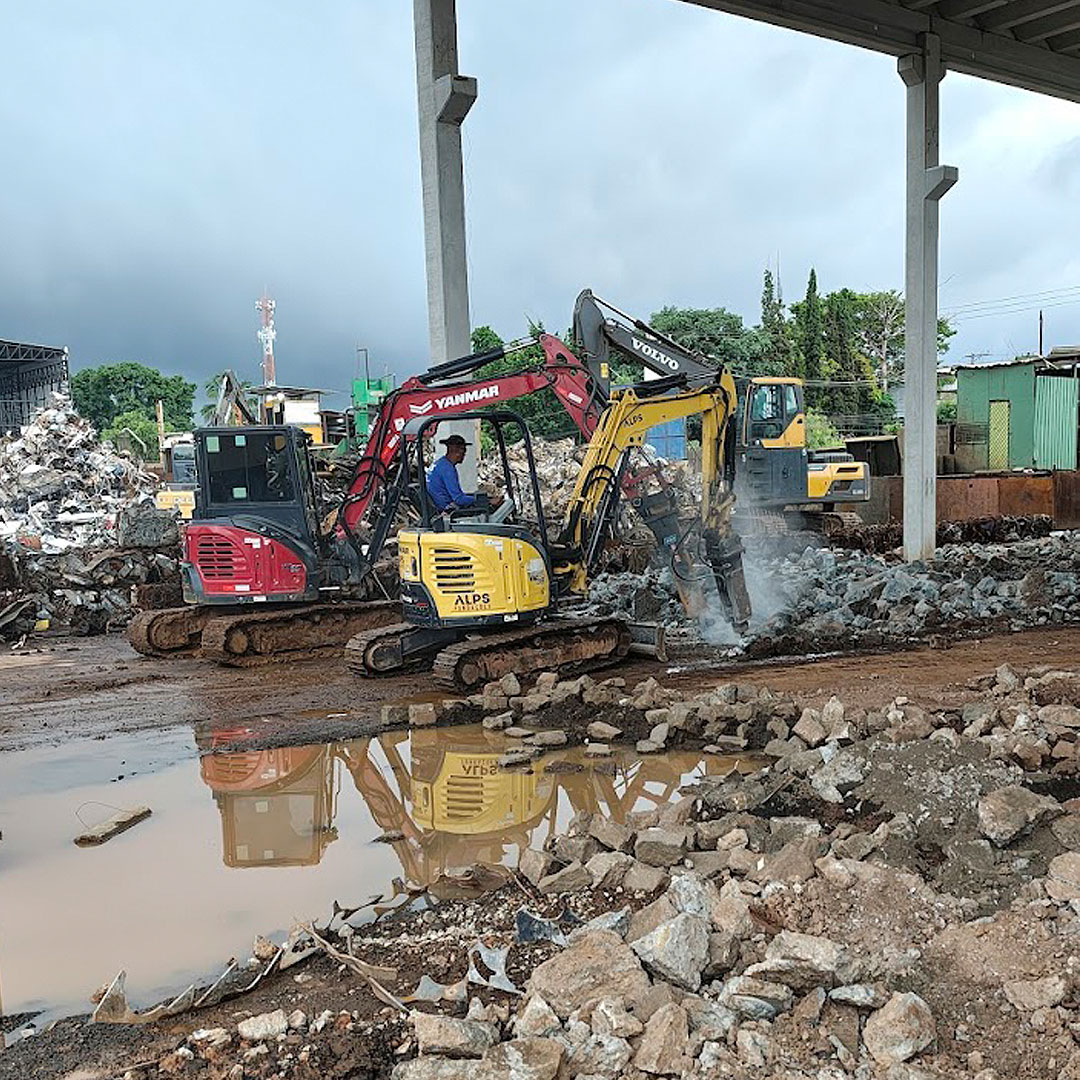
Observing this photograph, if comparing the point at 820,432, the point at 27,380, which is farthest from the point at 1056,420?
the point at 27,380

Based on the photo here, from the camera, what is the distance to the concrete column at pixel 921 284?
54.6ft

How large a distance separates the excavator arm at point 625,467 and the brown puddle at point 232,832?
2.46 metres

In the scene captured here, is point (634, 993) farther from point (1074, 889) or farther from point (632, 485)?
point (632, 485)

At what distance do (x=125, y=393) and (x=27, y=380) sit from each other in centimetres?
2201

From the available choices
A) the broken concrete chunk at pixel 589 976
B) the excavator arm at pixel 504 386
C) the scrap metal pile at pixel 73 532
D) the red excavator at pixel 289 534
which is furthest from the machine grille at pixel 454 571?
the scrap metal pile at pixel 73 532

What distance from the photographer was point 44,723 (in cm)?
898

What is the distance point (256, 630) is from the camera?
1136cm

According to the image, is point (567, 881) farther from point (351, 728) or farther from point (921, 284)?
point (921, 284)

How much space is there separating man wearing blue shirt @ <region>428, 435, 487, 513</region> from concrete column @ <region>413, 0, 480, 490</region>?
2.04 m

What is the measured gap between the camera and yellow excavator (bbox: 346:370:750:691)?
9.16 meters

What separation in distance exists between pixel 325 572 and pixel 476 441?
227cm

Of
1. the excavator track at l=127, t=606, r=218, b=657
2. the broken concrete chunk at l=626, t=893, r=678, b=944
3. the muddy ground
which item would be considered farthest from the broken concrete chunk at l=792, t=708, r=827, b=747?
the excavator track at l=127, t=606, r=218, b=657

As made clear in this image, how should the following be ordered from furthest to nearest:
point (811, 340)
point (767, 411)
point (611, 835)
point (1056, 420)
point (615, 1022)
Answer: point (811, 340)
point (1056, 420)
point (767, 411)
point (611, 835)
point (615, 1022)

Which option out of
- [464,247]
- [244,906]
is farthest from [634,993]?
[464,247]
